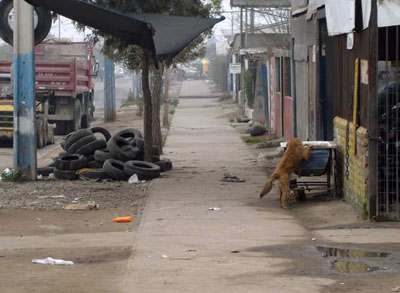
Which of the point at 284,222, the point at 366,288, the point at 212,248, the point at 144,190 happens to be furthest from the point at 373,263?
the point at 144,190

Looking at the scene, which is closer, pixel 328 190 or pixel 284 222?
pixel 284 222

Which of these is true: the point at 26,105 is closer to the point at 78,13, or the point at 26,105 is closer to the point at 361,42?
the point at 78,13

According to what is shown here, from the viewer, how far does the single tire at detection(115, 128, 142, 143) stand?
17.1 metres

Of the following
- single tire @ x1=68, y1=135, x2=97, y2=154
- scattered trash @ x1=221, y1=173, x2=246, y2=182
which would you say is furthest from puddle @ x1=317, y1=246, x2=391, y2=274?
single tire @ x1=68, y1=135, x2=97, y2=154

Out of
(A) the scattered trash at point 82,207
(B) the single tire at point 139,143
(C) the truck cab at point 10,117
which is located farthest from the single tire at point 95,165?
(C) the truck cab at point 10,117

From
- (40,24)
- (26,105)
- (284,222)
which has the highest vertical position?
(40,24)

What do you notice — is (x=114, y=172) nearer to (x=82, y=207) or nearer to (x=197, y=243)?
(x=82, y=207)

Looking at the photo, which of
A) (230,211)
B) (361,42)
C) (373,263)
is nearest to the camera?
(373,263)

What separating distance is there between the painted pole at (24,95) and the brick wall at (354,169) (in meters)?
5.49

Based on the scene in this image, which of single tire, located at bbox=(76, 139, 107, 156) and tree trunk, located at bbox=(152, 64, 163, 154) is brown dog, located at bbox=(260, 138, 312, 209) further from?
tree trunk, located at bbox=(152, 64, 163, 154)

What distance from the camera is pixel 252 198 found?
13.0m

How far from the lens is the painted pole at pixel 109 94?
1454 inches

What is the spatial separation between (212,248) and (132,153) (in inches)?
280

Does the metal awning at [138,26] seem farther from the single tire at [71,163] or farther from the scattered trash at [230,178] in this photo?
the single tire at [71,163]
